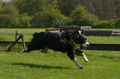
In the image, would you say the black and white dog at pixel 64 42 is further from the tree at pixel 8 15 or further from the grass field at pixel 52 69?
the tree at pixel 8 15

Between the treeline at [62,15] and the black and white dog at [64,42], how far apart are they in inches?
2336

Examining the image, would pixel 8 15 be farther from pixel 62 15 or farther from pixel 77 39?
pixel 77 39

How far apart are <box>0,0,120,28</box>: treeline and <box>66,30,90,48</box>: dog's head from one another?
60170 mm

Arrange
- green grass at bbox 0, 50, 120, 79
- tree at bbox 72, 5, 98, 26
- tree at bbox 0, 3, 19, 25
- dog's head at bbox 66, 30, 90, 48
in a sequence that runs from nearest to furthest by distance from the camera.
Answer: green grass at bbox 0, 50, 120, 79 → dog's head at bbox 66, 30, 90, 48 → tree at bbox 72, 5, 98, 26 → tree at bbox 0, 3, 19, 25

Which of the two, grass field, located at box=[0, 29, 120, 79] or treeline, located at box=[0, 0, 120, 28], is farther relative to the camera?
treeline, located at box=[0, 0, 120, 28]

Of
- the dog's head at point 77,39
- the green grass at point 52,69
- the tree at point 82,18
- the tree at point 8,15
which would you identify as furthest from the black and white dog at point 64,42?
the tree at point 8,15

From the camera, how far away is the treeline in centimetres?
7675

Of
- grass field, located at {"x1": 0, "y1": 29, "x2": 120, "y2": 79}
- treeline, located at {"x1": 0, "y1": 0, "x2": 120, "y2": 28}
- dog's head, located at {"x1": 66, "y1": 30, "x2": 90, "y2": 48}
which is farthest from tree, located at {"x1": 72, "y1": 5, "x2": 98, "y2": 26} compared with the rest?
dog's head, located at {"x1": 66, "y1": 30, "x2": 90, "y2": 48}

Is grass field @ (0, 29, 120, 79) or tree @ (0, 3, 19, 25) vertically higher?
grass field @ (0, 29, 120, 79)

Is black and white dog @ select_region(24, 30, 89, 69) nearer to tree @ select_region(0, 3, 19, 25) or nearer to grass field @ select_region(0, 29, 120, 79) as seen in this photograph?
grass field @ select_region(0, 29, 120, 79)

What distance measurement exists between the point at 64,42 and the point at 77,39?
1.96 ft

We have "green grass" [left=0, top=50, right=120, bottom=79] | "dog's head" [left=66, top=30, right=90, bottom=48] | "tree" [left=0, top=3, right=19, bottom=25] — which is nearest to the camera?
"green grass" [left=0, top=50, right=120, bottom=79]

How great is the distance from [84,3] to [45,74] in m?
82.5

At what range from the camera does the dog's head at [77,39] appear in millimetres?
8938
